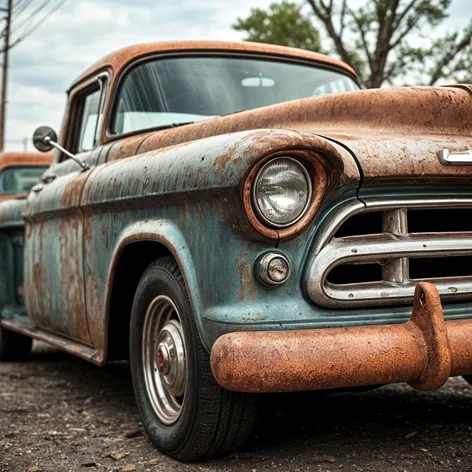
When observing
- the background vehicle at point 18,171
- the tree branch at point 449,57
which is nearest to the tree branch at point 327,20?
the tree branch at point 449,57

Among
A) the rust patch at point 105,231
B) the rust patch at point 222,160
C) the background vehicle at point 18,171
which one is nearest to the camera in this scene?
the rust patch at point 222,160

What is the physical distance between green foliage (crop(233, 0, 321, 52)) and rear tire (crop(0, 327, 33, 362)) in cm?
1409

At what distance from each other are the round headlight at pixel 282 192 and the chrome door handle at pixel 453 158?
1.53 ft

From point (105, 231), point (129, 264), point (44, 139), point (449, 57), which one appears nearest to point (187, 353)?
point (129, 264)

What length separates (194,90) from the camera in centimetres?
404

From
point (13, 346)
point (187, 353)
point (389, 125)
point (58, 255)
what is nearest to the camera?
point (187, 353)

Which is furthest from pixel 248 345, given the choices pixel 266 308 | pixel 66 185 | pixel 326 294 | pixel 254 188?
pixel 66 185

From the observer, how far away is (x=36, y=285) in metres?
Result: 4.69

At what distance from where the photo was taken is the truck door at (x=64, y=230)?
3990mm

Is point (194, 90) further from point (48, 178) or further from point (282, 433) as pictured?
point (282, 433)

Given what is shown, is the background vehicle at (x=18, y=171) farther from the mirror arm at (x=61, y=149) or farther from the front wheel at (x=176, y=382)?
the front wheel at (x=176, y=382)

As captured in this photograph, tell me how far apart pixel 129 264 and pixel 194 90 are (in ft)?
3.36

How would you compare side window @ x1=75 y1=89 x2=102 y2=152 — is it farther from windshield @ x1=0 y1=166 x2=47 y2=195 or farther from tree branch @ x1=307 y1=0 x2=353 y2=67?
tree branch @ x1=307 y1=0 x2=353 y2=67

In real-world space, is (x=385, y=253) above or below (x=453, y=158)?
below
